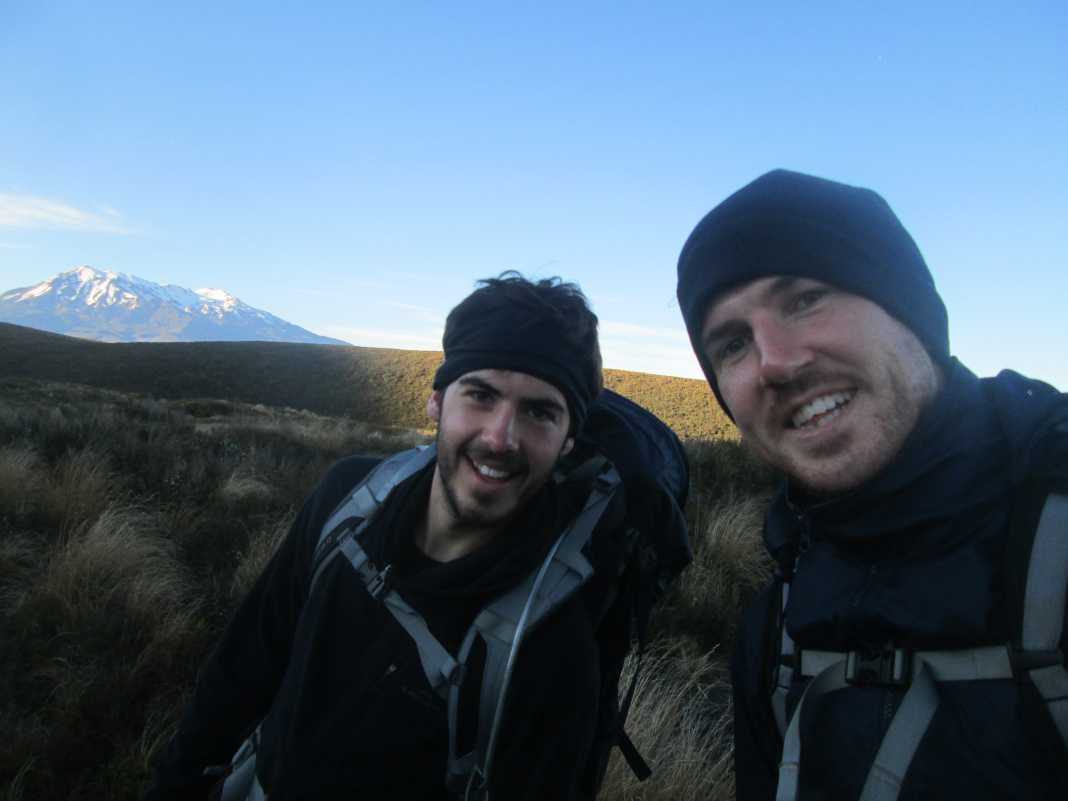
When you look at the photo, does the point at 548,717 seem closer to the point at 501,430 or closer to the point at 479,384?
the point at 501,430

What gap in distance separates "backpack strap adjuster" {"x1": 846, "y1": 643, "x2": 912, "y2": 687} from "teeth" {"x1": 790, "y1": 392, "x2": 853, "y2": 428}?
1.91 feet


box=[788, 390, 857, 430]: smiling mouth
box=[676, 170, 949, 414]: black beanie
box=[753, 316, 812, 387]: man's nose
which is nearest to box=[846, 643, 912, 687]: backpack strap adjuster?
box=[788, 390, 857, 430]: smiling mouth

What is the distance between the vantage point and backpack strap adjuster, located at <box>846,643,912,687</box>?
4.00ft

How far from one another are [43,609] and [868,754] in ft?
14.2

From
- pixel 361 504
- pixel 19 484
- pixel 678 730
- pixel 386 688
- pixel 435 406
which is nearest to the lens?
pixel 386 688

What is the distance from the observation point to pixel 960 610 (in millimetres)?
1146

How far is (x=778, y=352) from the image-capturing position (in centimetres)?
164

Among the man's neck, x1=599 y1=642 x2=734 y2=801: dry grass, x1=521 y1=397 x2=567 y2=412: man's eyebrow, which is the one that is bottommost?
x1=599 y1=642 x2=734 y2=801: dry grass


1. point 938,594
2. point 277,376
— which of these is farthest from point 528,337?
point 277,376

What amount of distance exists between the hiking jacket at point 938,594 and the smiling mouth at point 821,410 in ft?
0.58

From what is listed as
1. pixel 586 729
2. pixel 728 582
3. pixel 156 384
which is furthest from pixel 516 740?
pixel 156 384

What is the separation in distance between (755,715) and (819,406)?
2.90 feet

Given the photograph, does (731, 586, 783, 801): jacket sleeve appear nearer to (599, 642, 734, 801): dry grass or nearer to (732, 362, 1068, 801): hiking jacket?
(732, 362, 1068, 801): hiking jacket

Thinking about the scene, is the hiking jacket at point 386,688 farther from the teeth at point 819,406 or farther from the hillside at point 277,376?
the hillside at point 277,376
